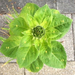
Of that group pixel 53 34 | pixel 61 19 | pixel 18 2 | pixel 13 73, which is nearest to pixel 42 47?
pixel 53 34

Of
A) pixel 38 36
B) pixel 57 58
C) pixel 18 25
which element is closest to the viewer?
pixel 38 36

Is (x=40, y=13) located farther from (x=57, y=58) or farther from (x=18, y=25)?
(x=57, y=58)

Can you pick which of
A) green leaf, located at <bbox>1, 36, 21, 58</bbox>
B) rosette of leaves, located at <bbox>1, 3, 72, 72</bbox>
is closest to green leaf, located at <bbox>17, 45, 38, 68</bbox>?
rosette of leaves, located at <bbox>1, 3, 72, 72</bbox>

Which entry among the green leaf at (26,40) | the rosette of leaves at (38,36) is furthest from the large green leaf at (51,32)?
the green leaf at (26,40)

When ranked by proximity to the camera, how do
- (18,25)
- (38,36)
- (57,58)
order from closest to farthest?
(38,36), (18,25), (57,58)

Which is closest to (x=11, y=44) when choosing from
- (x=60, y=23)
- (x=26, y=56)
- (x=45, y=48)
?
(x=26, y=56)

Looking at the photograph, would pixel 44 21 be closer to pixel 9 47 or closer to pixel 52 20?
pixel 52 20

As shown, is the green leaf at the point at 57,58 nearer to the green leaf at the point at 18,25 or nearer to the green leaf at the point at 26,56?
the green leaf at the point at 26,56
